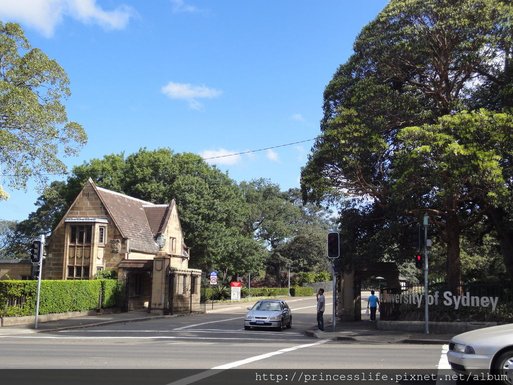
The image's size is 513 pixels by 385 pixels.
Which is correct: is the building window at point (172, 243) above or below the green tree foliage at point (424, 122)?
below

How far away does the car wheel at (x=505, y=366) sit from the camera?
8.23m

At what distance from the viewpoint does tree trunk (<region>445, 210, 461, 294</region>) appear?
74.7ft

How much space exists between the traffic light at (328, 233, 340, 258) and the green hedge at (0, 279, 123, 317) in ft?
51.3

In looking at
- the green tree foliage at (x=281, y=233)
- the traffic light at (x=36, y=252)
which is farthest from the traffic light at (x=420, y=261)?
the green tree foliage at (x=281, y=233)

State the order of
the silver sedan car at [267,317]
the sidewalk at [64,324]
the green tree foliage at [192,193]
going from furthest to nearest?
the green tree foliage at [192,193], the silver sedan car at [267,317], the sidewalk at [64,324]

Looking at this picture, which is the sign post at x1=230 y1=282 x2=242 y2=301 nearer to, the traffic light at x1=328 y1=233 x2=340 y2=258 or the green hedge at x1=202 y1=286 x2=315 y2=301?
the green hedge at x1=202 y1=286 x2=315 y2=301

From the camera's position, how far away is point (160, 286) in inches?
1437

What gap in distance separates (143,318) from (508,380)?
26.6m

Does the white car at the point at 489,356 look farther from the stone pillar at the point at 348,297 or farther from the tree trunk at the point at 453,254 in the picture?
the stone pillar at the point at 348,297

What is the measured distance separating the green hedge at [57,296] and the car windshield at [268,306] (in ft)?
38.3

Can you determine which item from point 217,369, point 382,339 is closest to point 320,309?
point 382,339

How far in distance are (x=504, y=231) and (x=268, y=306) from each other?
36.3 feet

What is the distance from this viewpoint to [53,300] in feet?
96.1

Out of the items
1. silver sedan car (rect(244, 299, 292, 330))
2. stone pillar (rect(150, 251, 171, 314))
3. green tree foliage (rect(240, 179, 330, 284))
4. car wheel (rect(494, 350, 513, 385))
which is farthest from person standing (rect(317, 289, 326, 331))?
green tree foliage (rect(240, 179, 330, 284))
